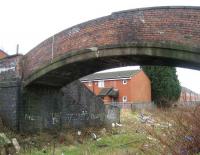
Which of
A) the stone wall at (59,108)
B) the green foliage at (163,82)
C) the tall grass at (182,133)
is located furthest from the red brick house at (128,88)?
the tall grass at (182,133)

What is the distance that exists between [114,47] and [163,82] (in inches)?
1326

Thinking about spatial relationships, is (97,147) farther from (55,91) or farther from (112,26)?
(112,26)

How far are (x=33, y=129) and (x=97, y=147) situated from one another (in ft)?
11.0

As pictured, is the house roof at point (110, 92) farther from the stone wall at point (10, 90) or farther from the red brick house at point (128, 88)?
the stone wall at point (10, 90)

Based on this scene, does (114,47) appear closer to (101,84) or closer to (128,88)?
(128,88)

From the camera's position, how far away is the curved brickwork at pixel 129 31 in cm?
1255

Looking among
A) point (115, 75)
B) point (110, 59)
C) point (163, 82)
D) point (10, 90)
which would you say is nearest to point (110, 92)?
point (115, 75)

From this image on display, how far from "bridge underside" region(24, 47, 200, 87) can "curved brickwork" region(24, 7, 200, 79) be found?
34 centimetres

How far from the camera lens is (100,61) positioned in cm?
1538

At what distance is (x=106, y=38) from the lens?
47.3 ft

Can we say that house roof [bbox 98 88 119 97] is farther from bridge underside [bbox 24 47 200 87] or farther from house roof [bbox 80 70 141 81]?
bridge underside [bbox 24 47 200 87]

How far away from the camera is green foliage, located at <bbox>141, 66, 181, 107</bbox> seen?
46056mm

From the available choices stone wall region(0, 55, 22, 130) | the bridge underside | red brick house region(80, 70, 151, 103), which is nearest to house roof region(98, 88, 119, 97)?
red brick house region(80, 70, 151, 103)

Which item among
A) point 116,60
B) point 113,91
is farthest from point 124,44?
point 113,91
